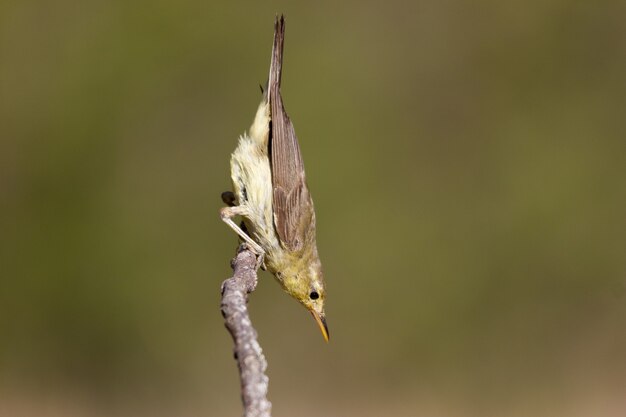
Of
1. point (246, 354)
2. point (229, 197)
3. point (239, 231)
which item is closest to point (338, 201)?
point (229, 197)

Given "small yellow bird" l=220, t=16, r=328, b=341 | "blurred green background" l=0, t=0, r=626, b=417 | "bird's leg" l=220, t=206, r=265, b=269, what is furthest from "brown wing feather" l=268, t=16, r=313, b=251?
"blurred green background" l=0, t=0, r=626, b=417

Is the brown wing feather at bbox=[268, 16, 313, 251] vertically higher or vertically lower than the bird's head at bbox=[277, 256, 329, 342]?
higher

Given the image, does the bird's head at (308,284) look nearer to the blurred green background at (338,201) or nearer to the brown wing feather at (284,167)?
the brown wing feather at (284,167)

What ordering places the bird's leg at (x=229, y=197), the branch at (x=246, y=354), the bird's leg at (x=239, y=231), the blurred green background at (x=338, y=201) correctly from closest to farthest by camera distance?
the branch at (x=246, y=354), the bird's leg at (x=239, y=231), the bird's leg at (x=229, y=197), the blurred green background at (x=338, y=201)

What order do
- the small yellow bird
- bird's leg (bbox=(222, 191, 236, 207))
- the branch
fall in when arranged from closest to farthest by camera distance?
1. the branch
2. the small yellow bird
3. bird's leg (bbox=(222, 191, 236, 207))

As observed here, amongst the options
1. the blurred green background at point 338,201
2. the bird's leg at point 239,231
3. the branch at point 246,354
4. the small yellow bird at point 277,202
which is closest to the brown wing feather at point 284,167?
Answer: the small yellow bird at point 277,202

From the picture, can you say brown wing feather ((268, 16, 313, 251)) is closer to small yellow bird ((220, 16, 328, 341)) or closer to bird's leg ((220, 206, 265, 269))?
small yellow bird ((220, 16, 328, 341))

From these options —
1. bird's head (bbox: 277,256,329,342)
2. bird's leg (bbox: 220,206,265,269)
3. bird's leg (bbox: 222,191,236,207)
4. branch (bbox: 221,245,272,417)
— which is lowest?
branch (bbox: 221,245,272,417)

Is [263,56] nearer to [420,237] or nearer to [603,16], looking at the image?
[420,237]
